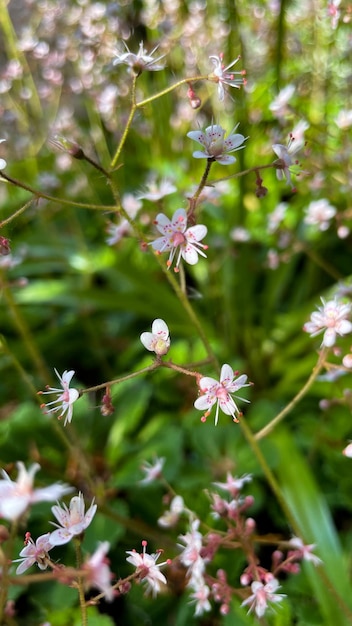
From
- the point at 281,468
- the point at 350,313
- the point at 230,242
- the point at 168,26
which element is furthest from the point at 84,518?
the point at 168,26

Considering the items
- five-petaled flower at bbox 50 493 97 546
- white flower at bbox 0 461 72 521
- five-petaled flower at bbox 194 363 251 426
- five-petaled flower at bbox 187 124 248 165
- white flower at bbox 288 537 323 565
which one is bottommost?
white flower at bbox 288 537 323 565

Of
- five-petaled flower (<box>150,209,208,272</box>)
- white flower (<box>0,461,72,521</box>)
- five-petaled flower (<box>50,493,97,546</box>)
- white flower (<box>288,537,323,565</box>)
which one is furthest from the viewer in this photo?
white flower (<box>288,537,323,565</box>)

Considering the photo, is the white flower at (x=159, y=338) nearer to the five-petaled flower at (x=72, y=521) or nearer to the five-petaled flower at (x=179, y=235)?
the five-petaled flower at (x=179, y=235)

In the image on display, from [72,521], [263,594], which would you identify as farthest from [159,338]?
[263,594]

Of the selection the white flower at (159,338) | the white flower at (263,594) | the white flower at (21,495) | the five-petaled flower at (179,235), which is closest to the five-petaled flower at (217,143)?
the five-petaled flower at (179,235)

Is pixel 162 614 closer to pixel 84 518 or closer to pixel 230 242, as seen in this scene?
pixel 84 518

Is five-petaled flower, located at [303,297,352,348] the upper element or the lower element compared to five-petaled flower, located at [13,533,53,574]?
upper

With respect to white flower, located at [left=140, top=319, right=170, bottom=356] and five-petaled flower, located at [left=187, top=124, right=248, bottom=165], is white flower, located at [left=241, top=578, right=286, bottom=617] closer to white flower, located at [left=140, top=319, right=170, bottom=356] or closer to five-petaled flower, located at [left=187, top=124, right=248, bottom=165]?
white flower, located at [left=140, top=319, right=170, bottom=356]

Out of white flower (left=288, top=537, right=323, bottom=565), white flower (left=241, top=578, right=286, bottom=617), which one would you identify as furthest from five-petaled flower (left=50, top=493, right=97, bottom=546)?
white flower (left=288, top=537, right=323, bottom=565)
